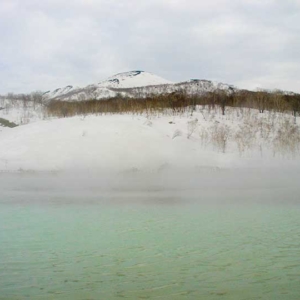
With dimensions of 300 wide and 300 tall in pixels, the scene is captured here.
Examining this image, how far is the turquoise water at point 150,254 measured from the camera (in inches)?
129

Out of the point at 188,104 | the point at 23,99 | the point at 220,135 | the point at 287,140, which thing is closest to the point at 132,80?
the point at 23,99

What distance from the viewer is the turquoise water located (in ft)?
10.8

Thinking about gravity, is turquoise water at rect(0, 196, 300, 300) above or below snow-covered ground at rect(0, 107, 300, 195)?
below

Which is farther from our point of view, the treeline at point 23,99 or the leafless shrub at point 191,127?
the treeline at point 23,99

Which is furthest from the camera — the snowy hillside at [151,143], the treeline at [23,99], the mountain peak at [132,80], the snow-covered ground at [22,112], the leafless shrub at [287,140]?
the mountain peak at [132,80]

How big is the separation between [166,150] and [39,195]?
21.6 ft

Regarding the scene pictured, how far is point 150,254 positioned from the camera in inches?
171

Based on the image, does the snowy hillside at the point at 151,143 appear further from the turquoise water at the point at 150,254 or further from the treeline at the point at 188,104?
the turquoise water at the point at 150,254

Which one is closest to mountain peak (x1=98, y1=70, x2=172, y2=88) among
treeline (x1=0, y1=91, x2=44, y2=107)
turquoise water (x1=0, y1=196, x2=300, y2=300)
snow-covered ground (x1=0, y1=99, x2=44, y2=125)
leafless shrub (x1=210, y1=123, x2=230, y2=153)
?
treeline (x1=0, y1=91, x2=44, y2=107)

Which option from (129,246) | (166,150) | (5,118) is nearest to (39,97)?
(5,118)

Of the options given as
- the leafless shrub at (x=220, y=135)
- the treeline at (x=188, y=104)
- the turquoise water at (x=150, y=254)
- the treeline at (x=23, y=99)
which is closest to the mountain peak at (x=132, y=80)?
the treeline at (x=23, y=99)

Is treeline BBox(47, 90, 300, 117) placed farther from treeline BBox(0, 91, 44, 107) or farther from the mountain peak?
the mountain peak

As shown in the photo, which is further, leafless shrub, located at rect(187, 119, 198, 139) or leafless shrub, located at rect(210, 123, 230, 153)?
leafless shrub, located at rect(187, 119, 198, 139)

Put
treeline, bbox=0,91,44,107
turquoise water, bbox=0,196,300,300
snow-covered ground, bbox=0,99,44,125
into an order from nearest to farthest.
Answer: turquoise water, bbox=0,196,300,300 < snow-covered ground, bbox=0,99,44,125 < treeline, bbox=0,91,44,107
